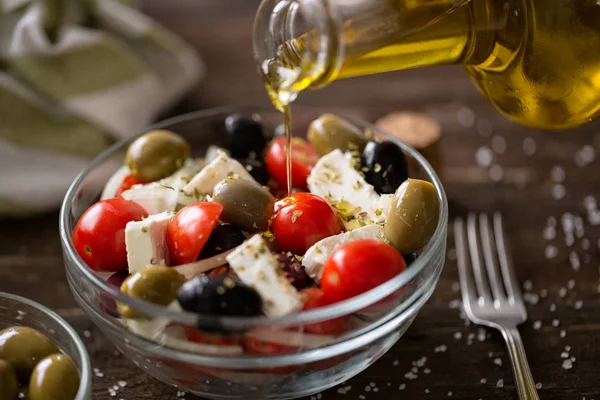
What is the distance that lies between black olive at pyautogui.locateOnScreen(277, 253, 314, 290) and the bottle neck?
23 cm

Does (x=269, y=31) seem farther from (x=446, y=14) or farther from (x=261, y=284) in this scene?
(x=261, y=284)

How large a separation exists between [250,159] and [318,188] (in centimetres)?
18

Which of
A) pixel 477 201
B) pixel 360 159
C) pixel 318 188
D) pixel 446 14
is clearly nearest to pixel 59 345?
pixel 318 188

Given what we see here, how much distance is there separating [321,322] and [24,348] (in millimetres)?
412

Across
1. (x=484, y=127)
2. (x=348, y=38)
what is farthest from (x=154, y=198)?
(x=484, y=127)

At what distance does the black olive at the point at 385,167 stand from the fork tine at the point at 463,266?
26 cm

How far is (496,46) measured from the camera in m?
1.09

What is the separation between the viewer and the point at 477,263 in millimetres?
1351

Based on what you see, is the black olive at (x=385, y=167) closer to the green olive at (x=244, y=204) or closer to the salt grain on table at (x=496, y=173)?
the green olive at (x=244, y=204)

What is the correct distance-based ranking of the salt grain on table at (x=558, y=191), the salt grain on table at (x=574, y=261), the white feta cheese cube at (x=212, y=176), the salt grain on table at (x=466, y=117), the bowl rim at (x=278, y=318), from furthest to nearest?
1. the salt grain on table at (x=466, y=117)
2. the salt grain on table at (x=558, y=191)
3. the salt grain on table at (x=574, y=261)
4. the white feta cheese cube at (x=212, y=176)
5. the bowl rim at (x=278, y=318)

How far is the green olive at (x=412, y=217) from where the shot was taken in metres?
1.02

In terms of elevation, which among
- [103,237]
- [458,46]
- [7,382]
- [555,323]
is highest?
[458,46]

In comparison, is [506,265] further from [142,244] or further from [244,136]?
[142,244]

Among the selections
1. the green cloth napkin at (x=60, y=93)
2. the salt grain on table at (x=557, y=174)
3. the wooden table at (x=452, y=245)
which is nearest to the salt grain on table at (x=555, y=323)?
the wooden table at (x=452, y=245)
